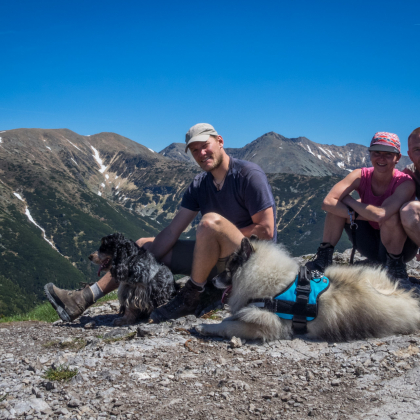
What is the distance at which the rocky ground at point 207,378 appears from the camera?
3104 millimetres

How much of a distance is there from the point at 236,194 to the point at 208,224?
3.01 ft

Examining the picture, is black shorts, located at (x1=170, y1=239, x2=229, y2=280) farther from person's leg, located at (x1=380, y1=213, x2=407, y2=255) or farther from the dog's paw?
person's leg, located at (x1=380, y1=213, x2=407, y2=255)

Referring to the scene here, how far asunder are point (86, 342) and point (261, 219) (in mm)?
2999

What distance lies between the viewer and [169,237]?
21.0 ft

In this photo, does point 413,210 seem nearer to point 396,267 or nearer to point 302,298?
point 396,267

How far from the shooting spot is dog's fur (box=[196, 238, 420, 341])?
451 cm

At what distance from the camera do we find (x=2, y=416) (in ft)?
10.1

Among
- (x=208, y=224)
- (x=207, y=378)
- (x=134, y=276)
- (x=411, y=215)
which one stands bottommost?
(x=207, y=378)

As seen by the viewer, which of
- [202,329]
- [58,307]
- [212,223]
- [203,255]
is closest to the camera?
[202,329]

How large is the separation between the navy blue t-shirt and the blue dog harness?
1244 mm

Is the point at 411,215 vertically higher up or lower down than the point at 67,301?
higher up

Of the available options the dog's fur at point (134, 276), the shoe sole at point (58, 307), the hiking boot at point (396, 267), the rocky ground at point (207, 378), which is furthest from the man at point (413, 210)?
the shoe sole at point (58, 307)

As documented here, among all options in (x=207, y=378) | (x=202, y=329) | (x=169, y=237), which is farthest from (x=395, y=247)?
(x=207, y=378)

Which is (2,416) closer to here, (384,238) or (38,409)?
(38,409)
